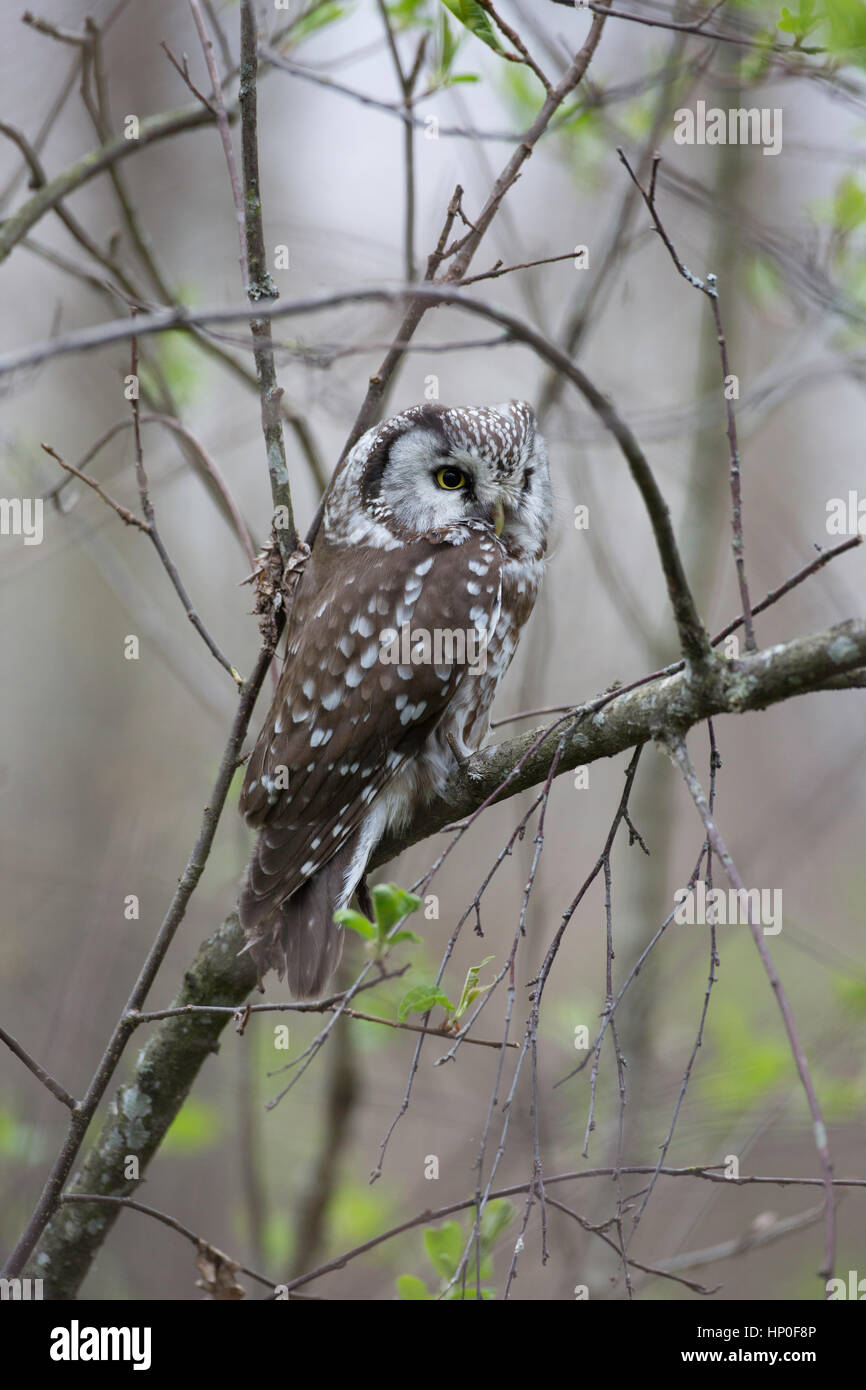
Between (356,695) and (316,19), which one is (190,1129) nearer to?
(356,695)

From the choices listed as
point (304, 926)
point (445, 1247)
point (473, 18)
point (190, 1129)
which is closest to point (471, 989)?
point (445, 1247)

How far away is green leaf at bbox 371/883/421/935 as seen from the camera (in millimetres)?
1637

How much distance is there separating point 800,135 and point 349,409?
2.81 metres

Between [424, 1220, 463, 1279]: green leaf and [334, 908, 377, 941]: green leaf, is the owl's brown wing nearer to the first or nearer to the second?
[424, 1220, 463, 1279]: green leaf

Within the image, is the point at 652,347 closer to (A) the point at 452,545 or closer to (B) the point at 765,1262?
(A) the point at 452,545

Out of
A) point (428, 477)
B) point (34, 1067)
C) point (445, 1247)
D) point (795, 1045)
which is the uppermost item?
point (428, 477)

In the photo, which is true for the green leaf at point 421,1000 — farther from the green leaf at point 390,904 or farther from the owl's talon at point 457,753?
the owl's talon at point 457,753

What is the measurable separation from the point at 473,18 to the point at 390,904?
2.04m

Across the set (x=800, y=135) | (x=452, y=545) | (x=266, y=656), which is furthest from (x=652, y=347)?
(x=266, y=656)

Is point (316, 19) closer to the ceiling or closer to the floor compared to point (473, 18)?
closer to the ceiling

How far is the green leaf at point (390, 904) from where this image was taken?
1.64 m

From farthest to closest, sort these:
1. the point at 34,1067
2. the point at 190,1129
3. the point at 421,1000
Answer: the point at 190,1129
the point at 34,1067
the point at 421,1000

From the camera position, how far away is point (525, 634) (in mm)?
4801

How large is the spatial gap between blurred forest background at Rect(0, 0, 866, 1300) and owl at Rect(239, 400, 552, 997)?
1.43 ft
